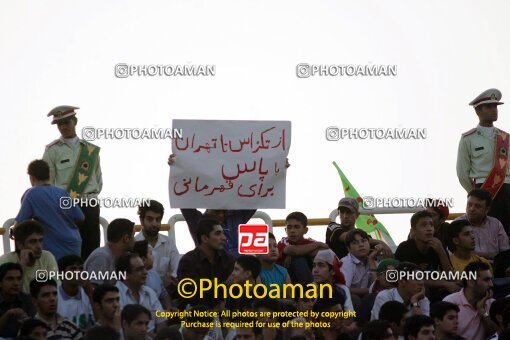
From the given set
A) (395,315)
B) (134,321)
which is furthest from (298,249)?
(134,321)

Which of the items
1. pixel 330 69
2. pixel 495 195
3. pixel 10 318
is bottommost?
pixel 10 318

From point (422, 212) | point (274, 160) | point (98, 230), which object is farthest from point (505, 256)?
point (98, 230)

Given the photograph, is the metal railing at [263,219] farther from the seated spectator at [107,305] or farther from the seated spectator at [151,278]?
the seated spectator at [107,305]

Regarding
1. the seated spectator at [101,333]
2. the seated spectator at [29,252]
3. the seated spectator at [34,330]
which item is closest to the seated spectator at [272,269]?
the seated spectator at [29,252]

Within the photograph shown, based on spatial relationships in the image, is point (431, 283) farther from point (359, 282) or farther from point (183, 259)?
point (183, 259)

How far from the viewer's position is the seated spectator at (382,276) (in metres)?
22.1

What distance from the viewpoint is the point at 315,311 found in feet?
70.1

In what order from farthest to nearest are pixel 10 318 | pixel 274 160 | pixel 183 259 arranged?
pixel 274 160
pixel 183 259
pixel 10 318

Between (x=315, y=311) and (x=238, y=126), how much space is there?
2910mm

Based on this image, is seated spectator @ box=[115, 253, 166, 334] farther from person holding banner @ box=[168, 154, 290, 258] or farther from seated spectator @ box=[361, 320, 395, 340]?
seated spectator @ box=[361, 320, 395, 340]

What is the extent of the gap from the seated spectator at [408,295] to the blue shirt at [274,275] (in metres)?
1.07

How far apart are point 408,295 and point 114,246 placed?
3063mm

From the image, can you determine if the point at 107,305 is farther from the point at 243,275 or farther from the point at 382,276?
the point at 382,276

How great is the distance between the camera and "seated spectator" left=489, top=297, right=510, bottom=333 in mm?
21656
